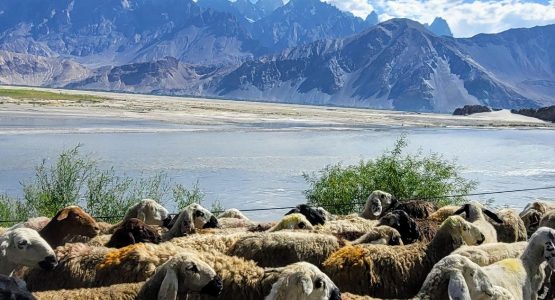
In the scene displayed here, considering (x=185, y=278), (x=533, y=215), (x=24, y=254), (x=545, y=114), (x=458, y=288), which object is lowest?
(x=545, y=114)

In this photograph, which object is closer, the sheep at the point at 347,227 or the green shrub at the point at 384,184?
the sheep at the point at 347,227

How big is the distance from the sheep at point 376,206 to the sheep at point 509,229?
9.65ft

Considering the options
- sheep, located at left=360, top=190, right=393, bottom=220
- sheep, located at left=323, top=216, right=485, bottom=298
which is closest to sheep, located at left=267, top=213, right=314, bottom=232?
sheep, located at left=323, top=216, right=485, bottom=298

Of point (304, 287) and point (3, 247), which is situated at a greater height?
point (304, 287)

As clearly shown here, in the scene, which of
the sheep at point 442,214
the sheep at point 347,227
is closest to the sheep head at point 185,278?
the sheep at point 347,227

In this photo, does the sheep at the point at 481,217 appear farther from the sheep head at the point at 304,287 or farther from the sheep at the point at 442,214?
the sheep head at the point at 304,287

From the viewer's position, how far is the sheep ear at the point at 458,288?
6070 mm

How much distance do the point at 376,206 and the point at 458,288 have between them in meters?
7.92

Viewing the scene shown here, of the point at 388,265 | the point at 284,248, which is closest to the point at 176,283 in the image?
the point at 284,248

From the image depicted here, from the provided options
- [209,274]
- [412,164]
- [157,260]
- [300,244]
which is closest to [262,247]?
[300,244]

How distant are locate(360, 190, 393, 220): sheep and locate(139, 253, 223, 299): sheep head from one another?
750 cm

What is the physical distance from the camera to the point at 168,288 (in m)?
6.62

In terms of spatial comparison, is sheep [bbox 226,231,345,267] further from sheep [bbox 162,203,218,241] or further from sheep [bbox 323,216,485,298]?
sheep [bbox 162,203,218,241]

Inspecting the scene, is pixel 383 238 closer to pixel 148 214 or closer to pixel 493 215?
pixel 493 215
